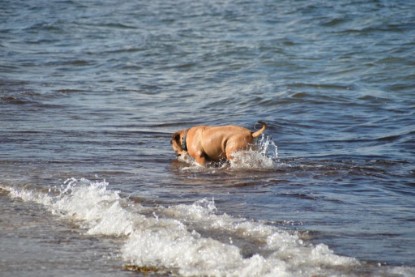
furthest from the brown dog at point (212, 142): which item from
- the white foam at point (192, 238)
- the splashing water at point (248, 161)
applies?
the white foam at point (192, 238)

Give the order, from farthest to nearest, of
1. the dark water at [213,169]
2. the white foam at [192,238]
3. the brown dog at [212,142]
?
1. the brown dog at [212,142]
2. the dark water at [213,169]
3. the white foam at [192,238]

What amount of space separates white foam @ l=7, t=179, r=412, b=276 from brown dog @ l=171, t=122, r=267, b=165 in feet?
5.86

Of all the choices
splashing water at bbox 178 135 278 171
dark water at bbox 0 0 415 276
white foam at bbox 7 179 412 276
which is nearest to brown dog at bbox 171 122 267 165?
splashing water at bbox 178 135 278 171

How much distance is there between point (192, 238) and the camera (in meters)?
6.02

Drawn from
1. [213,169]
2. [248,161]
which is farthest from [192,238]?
[213,169]

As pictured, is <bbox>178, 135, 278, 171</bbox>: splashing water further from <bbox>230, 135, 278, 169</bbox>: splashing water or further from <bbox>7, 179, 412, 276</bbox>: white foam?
<bbox>7, 179, 412, 276</bbox>: white foam

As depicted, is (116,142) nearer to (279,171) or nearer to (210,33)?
(279,171)

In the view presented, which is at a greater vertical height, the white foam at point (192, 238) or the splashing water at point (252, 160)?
the white foam at point (192, 238)

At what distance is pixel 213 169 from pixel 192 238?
333 centimetres

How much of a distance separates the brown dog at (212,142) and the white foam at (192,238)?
5.86 ft

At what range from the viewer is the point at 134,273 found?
5.45 metres

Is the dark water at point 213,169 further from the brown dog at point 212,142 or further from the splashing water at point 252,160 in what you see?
the brown dog at point 212,142

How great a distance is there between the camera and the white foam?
5480 millimetres

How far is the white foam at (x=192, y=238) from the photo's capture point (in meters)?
5.48
